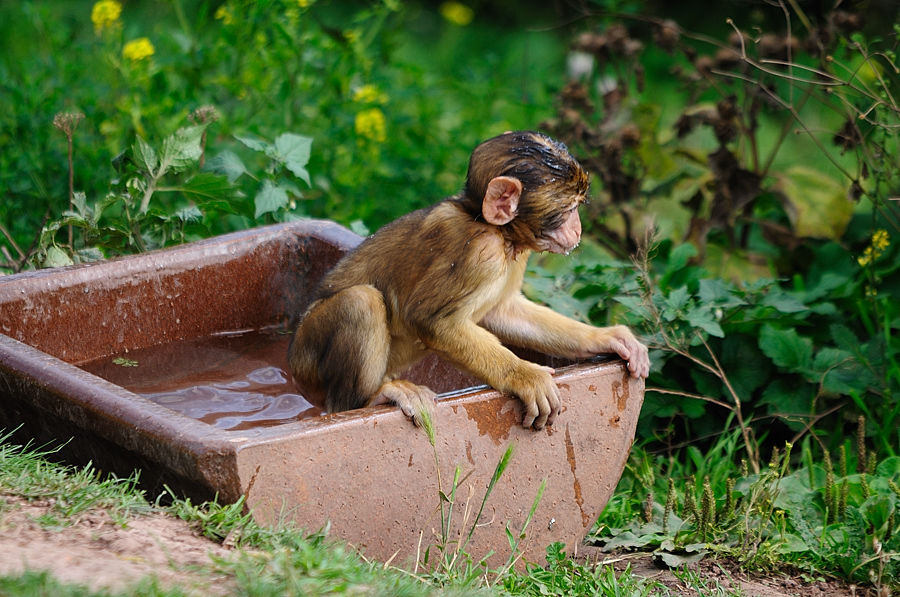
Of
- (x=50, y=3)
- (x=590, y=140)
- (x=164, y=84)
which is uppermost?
(x=50, y=3)

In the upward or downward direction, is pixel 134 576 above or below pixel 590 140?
below

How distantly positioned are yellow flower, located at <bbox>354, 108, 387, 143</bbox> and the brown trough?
7.16ft

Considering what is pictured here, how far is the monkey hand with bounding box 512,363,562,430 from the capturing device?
10.8ft

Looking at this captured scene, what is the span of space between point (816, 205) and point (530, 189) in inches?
128

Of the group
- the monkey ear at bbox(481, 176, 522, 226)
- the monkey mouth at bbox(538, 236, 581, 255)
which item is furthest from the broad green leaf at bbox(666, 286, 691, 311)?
the monkey ear at bbox(481, 176, 522, 226)

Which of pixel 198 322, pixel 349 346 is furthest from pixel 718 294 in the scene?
pixel 198 322

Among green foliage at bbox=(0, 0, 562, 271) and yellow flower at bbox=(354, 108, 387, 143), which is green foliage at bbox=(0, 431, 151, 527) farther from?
yellow flower at bbox=(354, 108, 387, 143)

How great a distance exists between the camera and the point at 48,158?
630 centimetres

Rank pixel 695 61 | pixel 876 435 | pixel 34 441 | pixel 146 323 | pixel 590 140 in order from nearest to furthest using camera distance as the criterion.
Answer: pixel 34 441 → pixel 146 323 → pixel 876 435 → pixel 695 61 → pixel 590 140

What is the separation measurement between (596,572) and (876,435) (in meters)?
1.90

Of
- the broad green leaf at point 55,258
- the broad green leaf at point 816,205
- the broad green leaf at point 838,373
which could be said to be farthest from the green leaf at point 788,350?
the broad green leaf at point 55,258

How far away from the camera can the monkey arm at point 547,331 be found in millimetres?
3699

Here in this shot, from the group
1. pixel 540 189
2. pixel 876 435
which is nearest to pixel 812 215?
pixel 876 435

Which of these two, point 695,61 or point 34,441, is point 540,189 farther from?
point 695,61
